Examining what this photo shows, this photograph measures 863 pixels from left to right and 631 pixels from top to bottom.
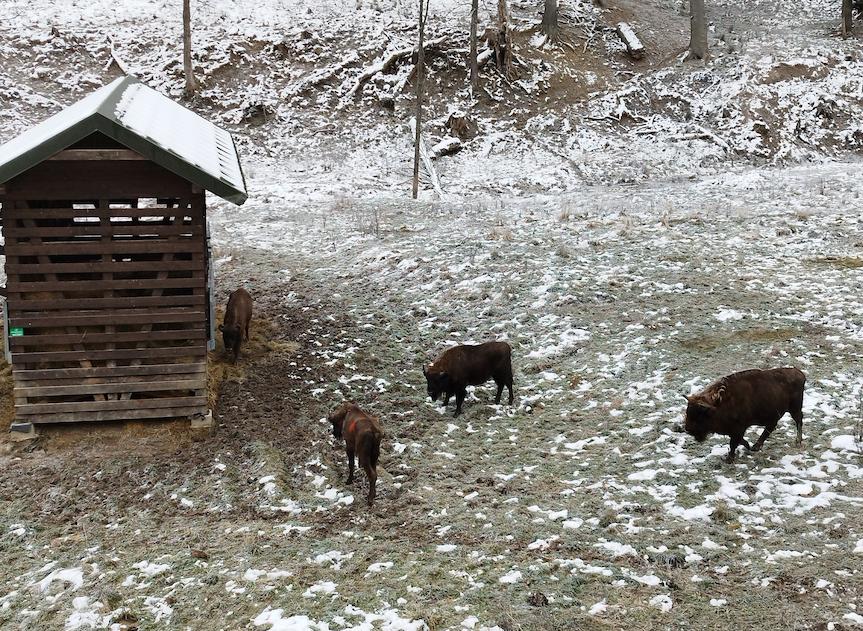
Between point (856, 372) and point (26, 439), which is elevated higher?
point (856, 372)

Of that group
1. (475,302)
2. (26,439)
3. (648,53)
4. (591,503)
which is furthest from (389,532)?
(648,53)

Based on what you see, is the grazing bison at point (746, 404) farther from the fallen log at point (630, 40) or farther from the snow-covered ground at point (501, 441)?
the fallen log at point (630, 40)

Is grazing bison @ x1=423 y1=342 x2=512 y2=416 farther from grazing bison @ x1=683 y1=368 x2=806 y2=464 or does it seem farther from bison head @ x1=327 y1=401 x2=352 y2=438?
grazing bison @ x1=683 y1=368 x2=806 y2=464

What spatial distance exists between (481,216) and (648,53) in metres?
18.4

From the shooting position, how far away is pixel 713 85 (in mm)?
27719

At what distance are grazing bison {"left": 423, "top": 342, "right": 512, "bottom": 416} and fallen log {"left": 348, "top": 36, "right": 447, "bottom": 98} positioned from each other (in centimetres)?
Answer: 2215

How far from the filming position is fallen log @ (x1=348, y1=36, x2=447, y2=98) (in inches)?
1126

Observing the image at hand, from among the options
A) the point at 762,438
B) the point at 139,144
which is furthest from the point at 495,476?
the point at 139,144

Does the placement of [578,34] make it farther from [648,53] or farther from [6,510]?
[6,510]

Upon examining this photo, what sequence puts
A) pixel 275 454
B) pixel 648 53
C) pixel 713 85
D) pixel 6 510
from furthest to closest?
pixel 648 53 < pixel 713 85 < pixel 275 454 < pixel 6 510

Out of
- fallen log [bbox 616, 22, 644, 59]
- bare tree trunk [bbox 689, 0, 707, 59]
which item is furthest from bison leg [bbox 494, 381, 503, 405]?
fallen log [bbox 616, 22, 644, 59]

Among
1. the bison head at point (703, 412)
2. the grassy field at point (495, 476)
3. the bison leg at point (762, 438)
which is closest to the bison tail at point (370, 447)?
the grassy field at point (495, 476)

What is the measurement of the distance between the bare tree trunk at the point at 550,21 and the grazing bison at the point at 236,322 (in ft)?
85.7

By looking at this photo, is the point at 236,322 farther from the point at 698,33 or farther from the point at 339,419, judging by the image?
the point at 698,33
